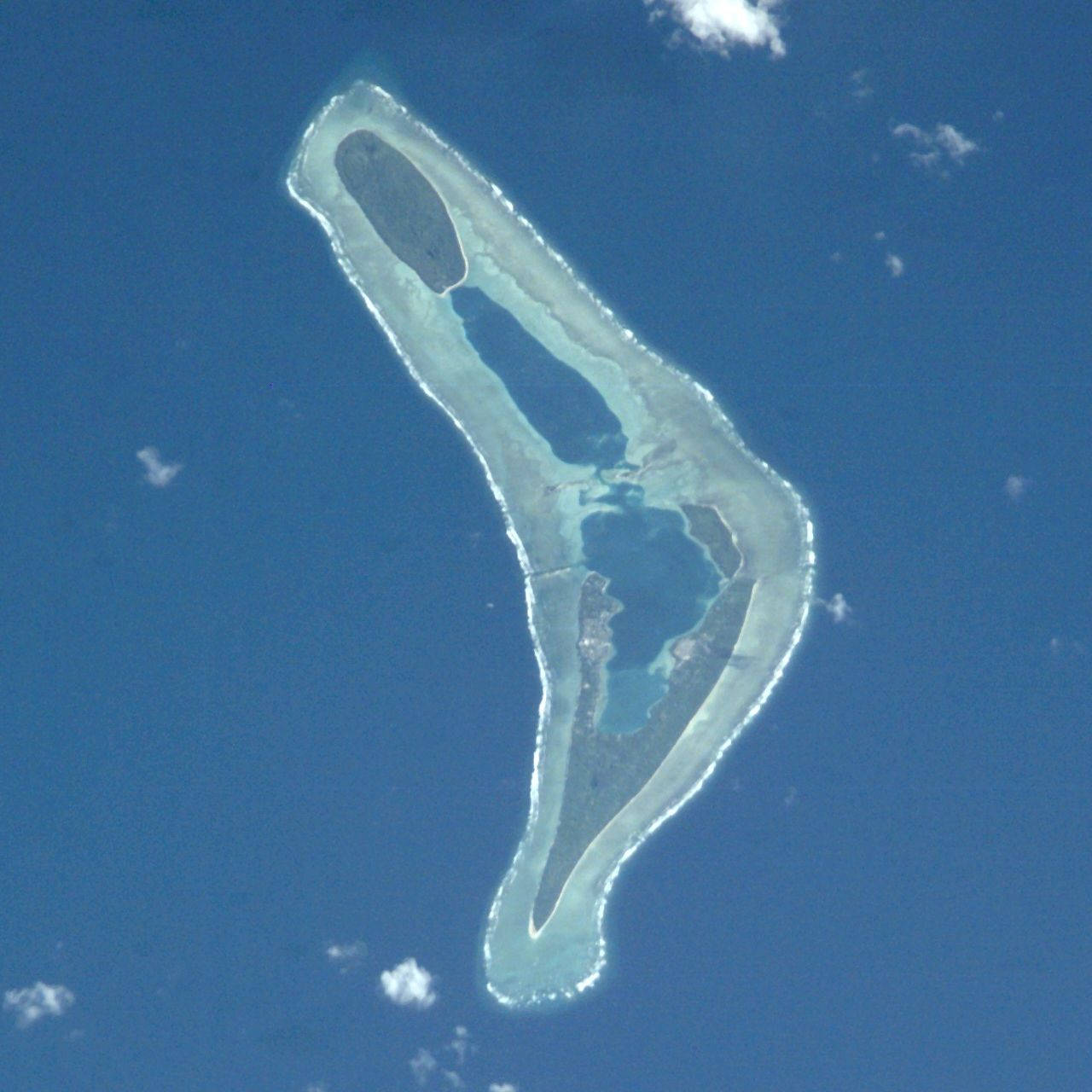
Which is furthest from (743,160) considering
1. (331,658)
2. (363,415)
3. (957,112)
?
(331,658)

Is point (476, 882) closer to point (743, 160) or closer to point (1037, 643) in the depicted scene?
point (1037, 643)

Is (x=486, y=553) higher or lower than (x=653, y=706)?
higher

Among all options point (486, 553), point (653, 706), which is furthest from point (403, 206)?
point (653, 706)

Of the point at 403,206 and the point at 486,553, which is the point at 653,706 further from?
the point at 403,206

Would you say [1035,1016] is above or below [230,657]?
below

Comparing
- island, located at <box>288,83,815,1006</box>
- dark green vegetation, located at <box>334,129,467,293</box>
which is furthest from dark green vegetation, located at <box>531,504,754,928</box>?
dark green vegetation, located at <box>334,129,467,293</box>

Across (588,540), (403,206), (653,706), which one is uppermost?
(403,206)

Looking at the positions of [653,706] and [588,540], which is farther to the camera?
[588,540]

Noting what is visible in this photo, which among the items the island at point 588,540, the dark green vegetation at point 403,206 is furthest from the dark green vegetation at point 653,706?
the dark green vegetation at point 403,206
